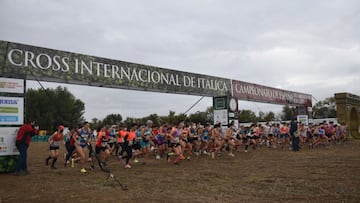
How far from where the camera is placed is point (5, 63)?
40.1 ft

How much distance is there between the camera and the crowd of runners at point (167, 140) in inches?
481

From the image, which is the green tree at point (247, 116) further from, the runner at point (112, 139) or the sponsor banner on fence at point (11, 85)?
the sponsor banner on fence at point (11, 85)

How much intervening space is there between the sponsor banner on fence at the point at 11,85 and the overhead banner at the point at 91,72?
20cm

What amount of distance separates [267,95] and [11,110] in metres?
19.1

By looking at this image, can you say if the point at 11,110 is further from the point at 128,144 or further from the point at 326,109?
the point at 326,109

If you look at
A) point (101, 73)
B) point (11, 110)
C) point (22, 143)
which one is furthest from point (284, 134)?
point (11, 110)

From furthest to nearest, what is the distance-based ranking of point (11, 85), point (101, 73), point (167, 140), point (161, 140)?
1. point (161, 140)
2. point (167, 140)
3. point (101, 73)
4. point (11, 85)

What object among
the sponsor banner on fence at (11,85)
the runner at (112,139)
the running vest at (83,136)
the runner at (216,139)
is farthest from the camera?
the runner at (216,139)

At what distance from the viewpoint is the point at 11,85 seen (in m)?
11.1

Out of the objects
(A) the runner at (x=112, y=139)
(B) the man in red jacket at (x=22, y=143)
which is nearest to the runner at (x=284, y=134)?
(A) the runner at (x=112, y=139)

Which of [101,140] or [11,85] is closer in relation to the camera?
[11,85]

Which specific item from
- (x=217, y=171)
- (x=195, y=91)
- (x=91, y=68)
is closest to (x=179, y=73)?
(x=195, y=91)

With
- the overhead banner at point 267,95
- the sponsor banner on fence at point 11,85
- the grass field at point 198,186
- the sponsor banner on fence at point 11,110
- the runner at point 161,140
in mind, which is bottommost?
the grass field at point 198,186

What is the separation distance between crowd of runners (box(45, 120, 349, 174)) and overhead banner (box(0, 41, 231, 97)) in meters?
2.21
